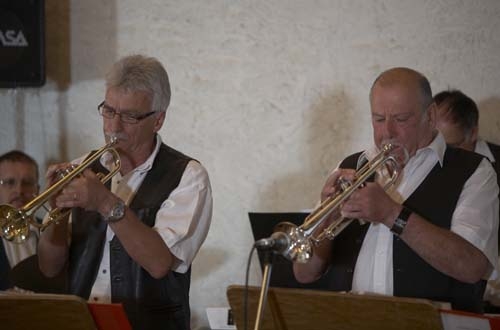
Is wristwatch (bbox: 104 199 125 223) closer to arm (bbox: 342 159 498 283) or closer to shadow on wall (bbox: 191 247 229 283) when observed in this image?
arm (bbox: 342 159 498 283)

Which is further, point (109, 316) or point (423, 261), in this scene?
point (423, 261)

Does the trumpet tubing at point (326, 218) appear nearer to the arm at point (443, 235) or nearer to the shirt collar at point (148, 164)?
the arm at point (443, 235)

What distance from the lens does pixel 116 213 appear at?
279 centimetres

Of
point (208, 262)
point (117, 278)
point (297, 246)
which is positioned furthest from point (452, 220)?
point (208, 262)

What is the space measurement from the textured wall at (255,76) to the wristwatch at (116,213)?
1844mm

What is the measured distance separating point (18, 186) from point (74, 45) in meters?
0.93

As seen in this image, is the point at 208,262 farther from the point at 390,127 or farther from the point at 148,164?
the point at 390,127

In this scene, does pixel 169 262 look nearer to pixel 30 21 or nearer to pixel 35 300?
pixel 35 300

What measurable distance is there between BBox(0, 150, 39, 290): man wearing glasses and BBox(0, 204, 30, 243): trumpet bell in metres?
1.40

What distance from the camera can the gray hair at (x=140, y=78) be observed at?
120 inches

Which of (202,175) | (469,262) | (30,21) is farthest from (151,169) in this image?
(30,21)

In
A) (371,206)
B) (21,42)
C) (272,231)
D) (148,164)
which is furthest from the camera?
(21,42)

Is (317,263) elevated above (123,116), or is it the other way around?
(123,116)

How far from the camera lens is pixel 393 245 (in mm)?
2996
